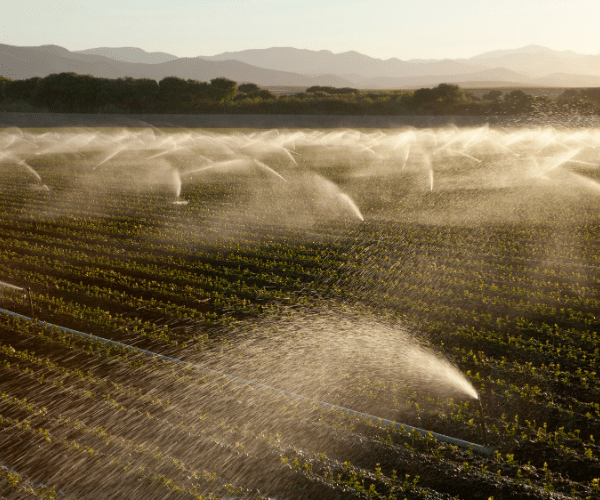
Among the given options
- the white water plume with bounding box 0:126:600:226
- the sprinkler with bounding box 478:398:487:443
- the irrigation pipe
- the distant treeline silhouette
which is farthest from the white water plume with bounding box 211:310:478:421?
the distant treeline silhouette

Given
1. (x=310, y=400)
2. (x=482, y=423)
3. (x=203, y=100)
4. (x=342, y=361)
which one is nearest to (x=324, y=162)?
(x=342, y=361)

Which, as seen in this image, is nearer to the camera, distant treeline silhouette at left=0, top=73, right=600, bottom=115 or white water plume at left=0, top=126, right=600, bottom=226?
white water plume at left=0, top=126, right=600, bottom=226

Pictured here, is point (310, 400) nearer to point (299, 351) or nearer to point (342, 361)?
point (342, 361)

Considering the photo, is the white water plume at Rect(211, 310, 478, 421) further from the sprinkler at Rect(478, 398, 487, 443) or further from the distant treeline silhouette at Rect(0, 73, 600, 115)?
the distant treeline silhouette at Rect(0, 73, 600, 115)

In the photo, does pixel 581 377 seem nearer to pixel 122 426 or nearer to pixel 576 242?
pixel 122 426

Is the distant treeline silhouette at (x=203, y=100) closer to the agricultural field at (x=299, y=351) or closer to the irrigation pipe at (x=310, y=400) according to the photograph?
the agricultural field at (x=299, y=351)

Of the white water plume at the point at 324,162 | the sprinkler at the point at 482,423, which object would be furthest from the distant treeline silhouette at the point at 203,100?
the sprinkler at the point at 482,423
